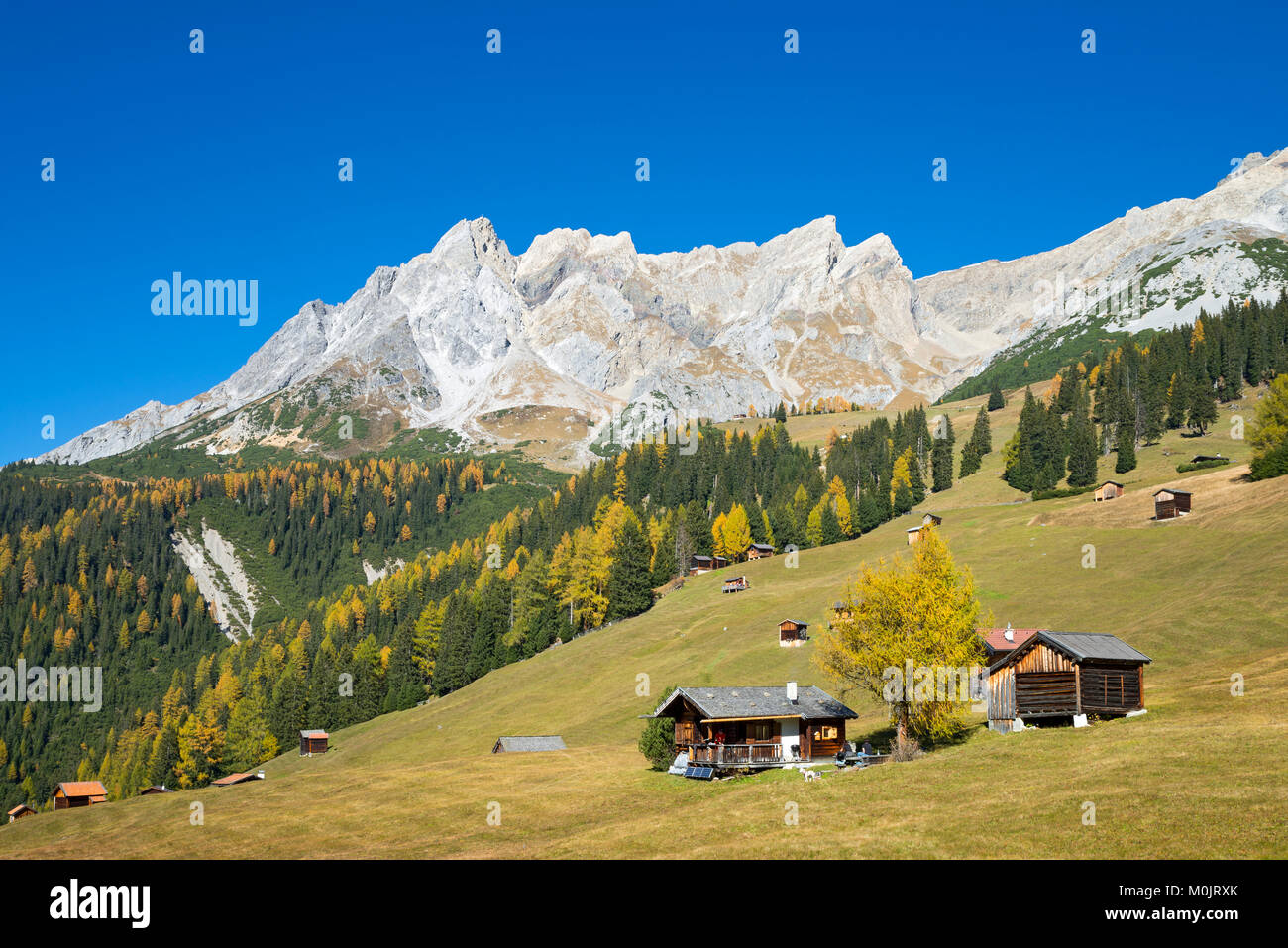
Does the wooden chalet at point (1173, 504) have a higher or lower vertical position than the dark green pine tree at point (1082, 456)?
lower

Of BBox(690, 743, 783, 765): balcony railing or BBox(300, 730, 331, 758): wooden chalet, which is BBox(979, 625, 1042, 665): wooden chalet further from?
BBox(300, 730, 331, 758): wooden chalet

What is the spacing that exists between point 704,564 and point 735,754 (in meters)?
87.4

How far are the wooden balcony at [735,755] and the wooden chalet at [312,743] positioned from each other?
59828mm

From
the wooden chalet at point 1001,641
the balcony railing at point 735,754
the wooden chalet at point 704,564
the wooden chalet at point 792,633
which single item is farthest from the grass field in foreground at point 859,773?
the wooden chalet at point 704,564

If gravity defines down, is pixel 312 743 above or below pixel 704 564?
below

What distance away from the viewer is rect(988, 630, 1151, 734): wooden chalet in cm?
4962

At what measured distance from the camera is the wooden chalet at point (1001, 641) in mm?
55719

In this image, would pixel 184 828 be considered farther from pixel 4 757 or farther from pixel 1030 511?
pixel 4 757

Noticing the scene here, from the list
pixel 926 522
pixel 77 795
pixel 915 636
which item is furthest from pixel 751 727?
pixel 926 522

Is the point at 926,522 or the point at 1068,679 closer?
the point at 1068,679

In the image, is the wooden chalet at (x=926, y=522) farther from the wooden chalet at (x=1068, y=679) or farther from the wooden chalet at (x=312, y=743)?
the wooden chalet at (x=312, y=743)

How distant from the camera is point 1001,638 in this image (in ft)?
189

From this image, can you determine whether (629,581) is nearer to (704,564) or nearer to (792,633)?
(704,564)
